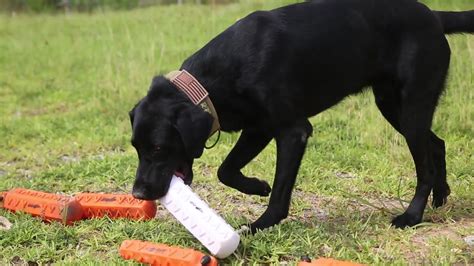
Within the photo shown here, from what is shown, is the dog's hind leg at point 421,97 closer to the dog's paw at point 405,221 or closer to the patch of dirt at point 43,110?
the dog's paw at point 405,221

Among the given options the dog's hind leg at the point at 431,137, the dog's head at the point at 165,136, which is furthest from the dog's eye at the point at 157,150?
the dog's hind leg at the point at 431,137

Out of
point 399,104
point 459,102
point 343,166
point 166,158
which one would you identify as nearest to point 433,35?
point 399,104

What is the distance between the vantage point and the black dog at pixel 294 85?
2984 mm

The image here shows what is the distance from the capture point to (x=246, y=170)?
4.58m

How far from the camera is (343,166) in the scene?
15.0ft

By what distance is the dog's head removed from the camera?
2920mm

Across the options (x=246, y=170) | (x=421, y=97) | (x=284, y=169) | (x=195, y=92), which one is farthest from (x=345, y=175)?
(x=195, y=92)

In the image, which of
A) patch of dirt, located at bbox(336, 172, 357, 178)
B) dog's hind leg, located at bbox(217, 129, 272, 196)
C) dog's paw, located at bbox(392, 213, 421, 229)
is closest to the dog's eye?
dog's hind leg, located at bbox(217, 129, 272, 196)

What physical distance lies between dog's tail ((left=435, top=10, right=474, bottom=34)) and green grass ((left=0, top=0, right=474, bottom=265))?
2.89 feet

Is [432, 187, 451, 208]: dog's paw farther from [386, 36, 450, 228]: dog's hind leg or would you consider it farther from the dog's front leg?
the dog's front leg

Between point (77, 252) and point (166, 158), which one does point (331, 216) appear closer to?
point (166, 158)

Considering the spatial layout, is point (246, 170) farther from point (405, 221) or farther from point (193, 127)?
point (193, 127)

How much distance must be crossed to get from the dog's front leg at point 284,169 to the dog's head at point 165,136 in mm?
448

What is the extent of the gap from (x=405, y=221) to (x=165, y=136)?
140 cm
